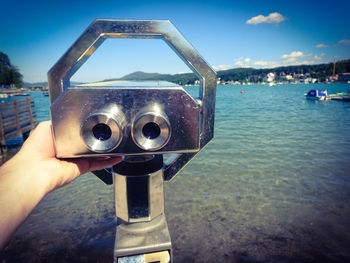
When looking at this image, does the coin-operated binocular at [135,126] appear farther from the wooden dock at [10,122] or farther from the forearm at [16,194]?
the wooden dock at [10,122]

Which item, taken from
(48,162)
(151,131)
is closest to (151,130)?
(151,131)

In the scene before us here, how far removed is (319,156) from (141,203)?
26.5 feet

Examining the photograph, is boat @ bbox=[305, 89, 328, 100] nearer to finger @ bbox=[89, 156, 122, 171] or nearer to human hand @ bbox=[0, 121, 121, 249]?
finger @ bbox=[89, 156, 122, 171]

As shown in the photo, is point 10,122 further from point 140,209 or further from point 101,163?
point 140,209

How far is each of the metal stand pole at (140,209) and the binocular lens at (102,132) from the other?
0.51 ft

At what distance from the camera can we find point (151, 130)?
2.66 ft

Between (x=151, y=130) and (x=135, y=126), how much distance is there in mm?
85

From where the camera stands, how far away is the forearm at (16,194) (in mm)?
689

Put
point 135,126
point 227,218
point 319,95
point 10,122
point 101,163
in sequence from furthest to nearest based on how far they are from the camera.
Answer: point 319,95 → point 10,122 → point 227,218 → point 101,163 → point 135,126

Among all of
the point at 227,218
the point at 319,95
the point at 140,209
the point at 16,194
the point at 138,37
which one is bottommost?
the point at 227,218

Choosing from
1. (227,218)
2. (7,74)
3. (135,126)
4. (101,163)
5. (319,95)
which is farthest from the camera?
(7,74)

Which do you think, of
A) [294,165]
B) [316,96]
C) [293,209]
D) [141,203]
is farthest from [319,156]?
[316,96]

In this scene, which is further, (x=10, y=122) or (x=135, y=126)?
(x=10, y=122)

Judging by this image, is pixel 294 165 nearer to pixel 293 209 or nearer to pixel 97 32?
pixel 293 209
